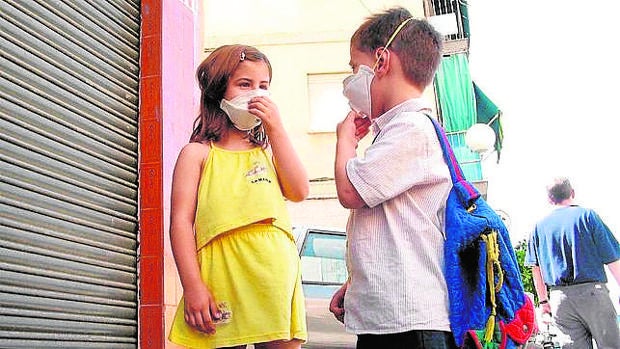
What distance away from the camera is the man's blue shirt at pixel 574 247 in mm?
6129

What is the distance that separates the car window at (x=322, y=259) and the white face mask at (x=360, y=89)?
12.6ft

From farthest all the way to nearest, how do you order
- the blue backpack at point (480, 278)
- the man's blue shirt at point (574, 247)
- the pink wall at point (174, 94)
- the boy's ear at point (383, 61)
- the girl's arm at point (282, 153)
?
the man's blue shirt at point (574, 247) → the pink wall at point (174, 94) → the girl's arm at point (282, 153) → the boy's ear at point (383, 61) → the blue backpack at point (480, 278)

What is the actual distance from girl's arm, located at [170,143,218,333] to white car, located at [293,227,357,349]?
3539mm

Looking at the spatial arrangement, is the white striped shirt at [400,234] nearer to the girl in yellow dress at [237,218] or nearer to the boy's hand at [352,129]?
the boy's hand at [352,129]

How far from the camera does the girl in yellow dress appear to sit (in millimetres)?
2570

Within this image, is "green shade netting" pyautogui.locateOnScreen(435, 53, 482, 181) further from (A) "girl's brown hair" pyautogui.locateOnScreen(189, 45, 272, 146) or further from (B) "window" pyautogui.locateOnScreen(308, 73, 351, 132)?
(A) "girl's brown hair" pyautogui.locateOnScreen(189, 45, 272, 146)

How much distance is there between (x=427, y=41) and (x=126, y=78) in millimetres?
1853

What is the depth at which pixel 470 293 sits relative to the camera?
2297 mm

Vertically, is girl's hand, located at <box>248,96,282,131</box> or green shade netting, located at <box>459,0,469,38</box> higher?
green shade netting, located at <box>459,0,469,38</box>

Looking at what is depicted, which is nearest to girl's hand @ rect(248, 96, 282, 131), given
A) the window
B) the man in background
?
the man in background

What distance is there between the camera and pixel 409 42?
2.69m

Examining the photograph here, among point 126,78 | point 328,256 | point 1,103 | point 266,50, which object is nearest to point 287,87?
point 266,50

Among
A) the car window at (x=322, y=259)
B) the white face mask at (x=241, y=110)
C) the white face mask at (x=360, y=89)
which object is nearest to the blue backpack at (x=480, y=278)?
the white face mask at (x=360, y=89)

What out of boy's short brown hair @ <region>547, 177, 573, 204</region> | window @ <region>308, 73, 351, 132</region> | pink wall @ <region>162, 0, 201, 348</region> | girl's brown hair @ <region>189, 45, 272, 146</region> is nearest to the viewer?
girl's brown hair @ <region>189, 45, 272, 146</region>
